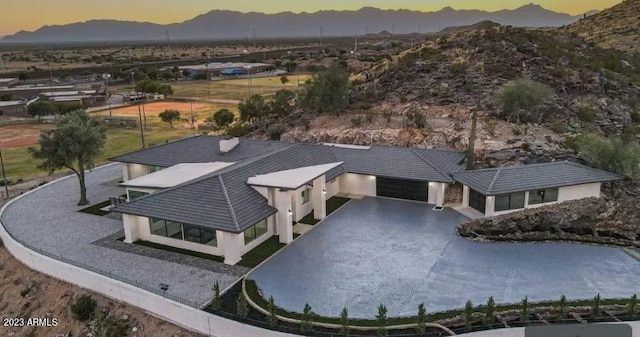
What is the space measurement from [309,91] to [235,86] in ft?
188

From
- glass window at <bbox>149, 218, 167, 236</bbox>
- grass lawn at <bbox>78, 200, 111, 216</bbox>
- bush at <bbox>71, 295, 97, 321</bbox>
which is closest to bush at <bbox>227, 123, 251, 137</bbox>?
grass lawn at <bbox>78, 200, 111, 216</bbox>

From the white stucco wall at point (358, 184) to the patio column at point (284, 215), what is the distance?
7769 millimetres

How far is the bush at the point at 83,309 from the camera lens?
19.2m

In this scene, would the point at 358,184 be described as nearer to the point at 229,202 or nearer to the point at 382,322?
the point at 229,202

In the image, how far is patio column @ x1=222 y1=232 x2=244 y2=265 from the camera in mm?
21156

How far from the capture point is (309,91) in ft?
154

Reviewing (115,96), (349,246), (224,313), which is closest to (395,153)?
(349,246)

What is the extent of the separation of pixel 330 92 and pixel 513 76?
19113 millimetres

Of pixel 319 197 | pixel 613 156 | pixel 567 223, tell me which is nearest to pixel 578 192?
pixel 567 223

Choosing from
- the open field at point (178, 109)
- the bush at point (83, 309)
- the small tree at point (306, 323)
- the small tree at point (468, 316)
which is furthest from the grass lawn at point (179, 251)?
the open field at point (178, 109)

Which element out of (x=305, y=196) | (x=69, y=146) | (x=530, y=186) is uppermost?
(x=69, y=146)

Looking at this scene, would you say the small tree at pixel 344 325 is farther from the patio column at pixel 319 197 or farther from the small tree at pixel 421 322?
the patio column at pixel 319 197

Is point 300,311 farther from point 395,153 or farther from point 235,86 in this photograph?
point 235,86

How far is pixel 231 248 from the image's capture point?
69.6ft
